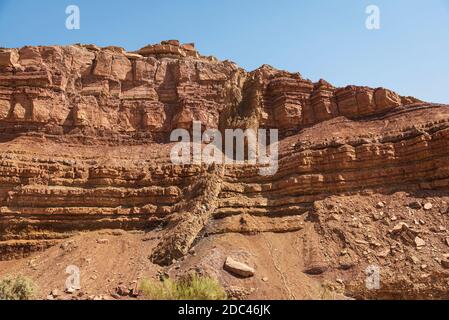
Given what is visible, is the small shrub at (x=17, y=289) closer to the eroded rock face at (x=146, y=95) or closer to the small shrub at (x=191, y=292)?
the small shrub at (x=191, y=292)

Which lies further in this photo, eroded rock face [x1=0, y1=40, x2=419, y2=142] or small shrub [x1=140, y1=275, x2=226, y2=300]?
eroded rock face [x1=0, y1=40, x2=419, y2=142]

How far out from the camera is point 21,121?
2616 centimetres

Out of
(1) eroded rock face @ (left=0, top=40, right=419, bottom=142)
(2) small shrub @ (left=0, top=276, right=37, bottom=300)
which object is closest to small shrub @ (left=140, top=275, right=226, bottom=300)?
(2) small shrub @ (left=0, top=276, right=37, bottom=300)

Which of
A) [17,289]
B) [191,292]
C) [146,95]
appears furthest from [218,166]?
[17,289]

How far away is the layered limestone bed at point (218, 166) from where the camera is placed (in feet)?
61.2

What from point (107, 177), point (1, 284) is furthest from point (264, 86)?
point (1, 284)

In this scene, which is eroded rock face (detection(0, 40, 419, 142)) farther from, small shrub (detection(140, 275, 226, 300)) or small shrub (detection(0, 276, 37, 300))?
small shrub (detection(140, 275, 226, 300))

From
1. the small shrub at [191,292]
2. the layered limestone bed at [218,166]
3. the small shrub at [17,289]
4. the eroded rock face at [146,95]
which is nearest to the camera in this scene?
the small shrub at [191,292]

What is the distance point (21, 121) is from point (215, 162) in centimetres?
1372

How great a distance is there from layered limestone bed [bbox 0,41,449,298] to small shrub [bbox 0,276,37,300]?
18.5ft

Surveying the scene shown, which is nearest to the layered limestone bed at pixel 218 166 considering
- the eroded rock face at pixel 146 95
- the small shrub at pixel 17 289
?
the eroded rock face at pixel 146 95

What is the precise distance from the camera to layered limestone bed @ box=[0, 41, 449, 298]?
61.2 feet

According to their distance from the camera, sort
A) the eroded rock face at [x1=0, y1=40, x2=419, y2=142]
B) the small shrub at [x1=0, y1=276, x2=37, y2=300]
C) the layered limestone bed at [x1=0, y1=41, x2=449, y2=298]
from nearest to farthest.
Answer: the small shrub at [x1=0, y1=276, x2=37, y2=300], the layered limestone bed at [x1=0, y1=41, x2=449, y2=298], the eroded rock face at [x1=0, y1=40, x2=419, y2=142]

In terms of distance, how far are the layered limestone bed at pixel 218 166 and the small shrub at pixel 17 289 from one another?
5648 mm
